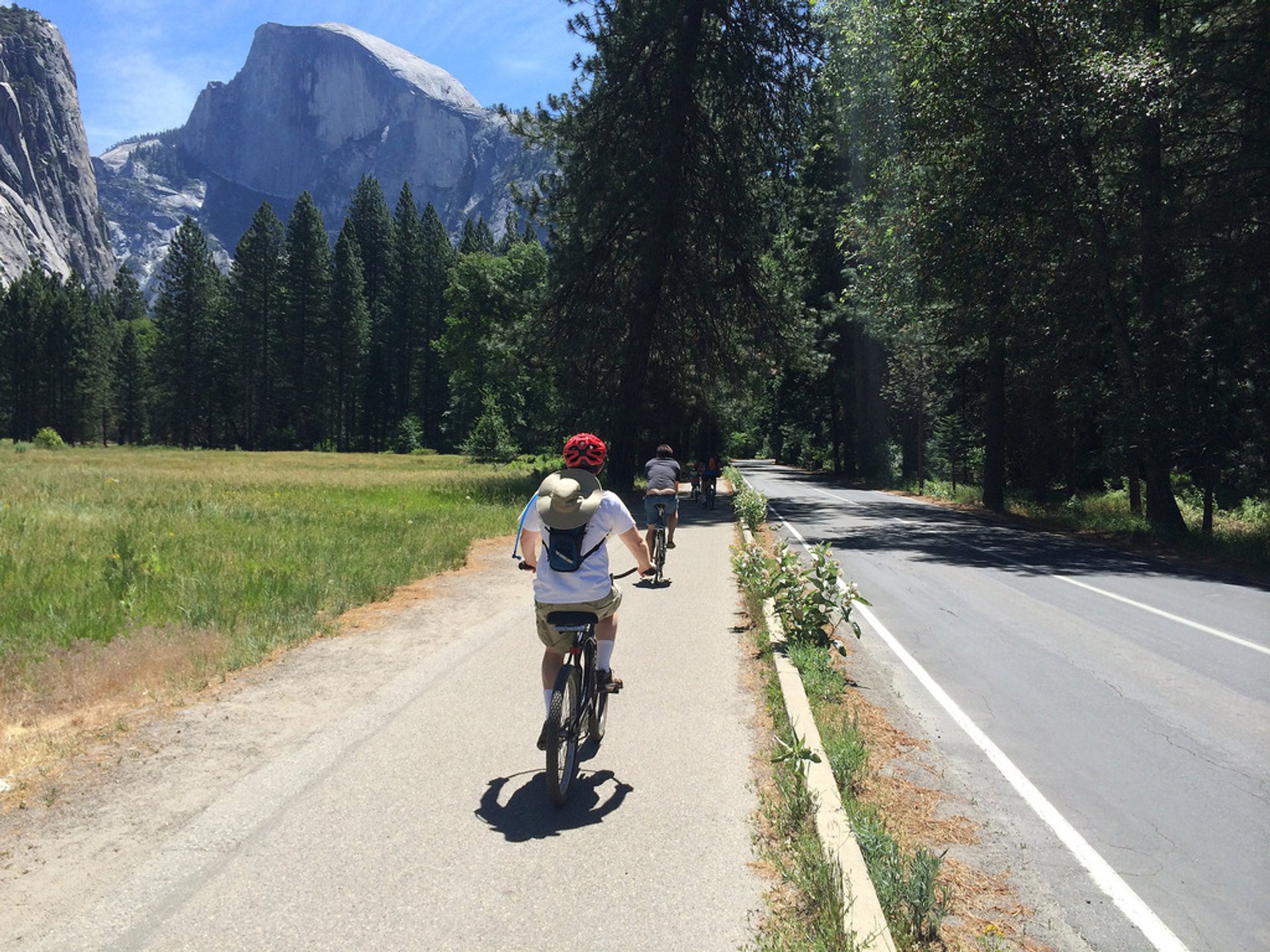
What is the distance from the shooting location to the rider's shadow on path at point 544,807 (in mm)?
4242

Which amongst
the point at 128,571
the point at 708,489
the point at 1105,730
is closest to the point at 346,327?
the point at 708,489

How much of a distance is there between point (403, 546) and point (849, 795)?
1144cm

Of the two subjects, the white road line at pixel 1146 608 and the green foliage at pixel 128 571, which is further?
the green foliage at pixel 128 571

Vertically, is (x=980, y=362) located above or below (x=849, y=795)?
above

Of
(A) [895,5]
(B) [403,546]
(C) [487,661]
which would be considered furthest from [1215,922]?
(A) [895,5]

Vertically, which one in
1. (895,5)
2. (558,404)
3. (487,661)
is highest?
(895,5)

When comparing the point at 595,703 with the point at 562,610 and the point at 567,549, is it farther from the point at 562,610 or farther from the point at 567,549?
the point at 567,549

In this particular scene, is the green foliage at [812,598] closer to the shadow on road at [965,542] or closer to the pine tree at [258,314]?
the shadow on road at [965,542]

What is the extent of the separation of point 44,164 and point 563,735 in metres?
213

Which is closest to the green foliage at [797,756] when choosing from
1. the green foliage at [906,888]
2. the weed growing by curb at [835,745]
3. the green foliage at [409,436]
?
the weed growing by curb at [835,745]

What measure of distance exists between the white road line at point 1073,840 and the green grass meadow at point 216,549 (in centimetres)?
616

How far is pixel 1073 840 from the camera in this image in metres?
4.26

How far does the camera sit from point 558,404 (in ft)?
110

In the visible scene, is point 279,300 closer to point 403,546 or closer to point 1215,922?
point 403,546
